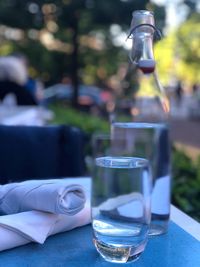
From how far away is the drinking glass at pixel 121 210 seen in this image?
983 mm

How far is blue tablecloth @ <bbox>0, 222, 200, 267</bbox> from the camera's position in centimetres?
100

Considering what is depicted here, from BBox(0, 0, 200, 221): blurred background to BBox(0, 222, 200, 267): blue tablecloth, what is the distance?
0.52 metres

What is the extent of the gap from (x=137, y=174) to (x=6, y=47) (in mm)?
16273

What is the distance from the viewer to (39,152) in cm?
242

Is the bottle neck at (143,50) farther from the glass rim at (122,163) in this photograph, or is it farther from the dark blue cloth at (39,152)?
the dark blue cloth at (39,152)

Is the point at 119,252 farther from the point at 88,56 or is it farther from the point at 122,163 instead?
the point at 88,56

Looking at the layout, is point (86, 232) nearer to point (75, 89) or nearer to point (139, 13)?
point (139, 13)

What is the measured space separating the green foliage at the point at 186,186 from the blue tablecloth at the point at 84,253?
98 centimetres

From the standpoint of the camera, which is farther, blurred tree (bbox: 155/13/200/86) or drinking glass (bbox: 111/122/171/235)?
blurred tree (bbox: 155/13/200/86)

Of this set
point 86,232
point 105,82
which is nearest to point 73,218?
point 86,232

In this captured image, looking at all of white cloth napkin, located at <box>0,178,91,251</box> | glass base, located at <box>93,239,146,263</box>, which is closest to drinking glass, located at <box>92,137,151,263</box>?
glass base, located at <box>93,239,146,263</box>

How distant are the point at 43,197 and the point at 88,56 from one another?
1371 centimetres

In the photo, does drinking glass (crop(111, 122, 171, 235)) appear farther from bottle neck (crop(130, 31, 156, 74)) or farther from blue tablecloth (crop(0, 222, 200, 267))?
bottle neck (crop(130, 31, 156, 74))

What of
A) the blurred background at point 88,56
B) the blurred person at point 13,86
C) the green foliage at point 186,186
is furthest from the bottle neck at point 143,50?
the blurred person at point 13,86
